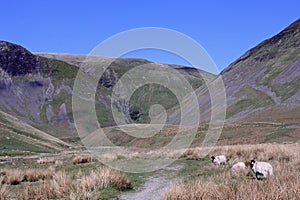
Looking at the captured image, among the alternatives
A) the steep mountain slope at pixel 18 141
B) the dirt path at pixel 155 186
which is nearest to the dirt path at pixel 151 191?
the dirt path at pixel 155 186

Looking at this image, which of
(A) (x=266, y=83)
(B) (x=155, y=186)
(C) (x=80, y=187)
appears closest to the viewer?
(C) (x=80, y=187)

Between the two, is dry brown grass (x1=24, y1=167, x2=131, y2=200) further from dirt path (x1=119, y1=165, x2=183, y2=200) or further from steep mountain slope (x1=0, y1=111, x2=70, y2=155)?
steep mountain slope (x1=0, y1=111, x2=70, y2=155)

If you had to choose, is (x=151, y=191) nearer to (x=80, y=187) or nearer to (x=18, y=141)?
(x=80, y=187)

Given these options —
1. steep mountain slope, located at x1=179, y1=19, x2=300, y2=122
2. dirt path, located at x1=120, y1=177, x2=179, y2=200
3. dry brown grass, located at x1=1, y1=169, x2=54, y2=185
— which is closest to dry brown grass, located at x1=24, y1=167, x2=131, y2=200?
dirt path, located at x1=120, y1=177, x2=179, y2=200

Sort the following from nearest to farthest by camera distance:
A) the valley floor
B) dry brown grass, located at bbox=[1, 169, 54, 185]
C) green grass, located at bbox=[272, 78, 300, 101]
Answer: the valley floor < dry brown grass, located at bbox=[1, 169, 54, 185] < green grass, located at bbox=[272, 78, 300, 101]

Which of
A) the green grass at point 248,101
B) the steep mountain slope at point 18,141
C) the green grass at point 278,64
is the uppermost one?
the green grass at point 278,64

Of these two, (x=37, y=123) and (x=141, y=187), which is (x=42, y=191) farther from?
(x=37, y=123)

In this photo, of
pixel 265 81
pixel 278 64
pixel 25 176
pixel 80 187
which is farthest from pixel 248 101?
pixel 80 187

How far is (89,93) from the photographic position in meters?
198

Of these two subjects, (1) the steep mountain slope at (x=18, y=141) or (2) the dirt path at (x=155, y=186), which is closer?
(2) the dirt path at (x=155, y=186)

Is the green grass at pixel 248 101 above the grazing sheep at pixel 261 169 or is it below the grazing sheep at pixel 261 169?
above

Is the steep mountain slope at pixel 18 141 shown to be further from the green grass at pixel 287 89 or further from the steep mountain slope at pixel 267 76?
the green grass at pixel 287 89

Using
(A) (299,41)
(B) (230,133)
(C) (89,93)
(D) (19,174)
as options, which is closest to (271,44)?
(A) (299,41)

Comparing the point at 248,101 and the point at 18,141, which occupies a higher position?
the point at 248,101
